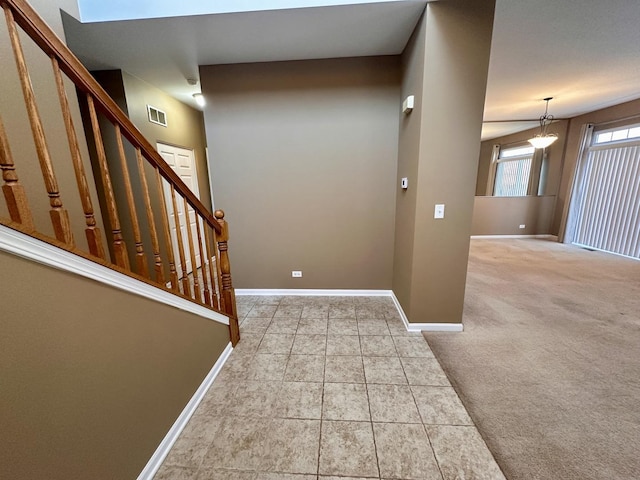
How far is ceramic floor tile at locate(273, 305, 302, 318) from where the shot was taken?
2.76 m

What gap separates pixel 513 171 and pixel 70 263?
28.4ft

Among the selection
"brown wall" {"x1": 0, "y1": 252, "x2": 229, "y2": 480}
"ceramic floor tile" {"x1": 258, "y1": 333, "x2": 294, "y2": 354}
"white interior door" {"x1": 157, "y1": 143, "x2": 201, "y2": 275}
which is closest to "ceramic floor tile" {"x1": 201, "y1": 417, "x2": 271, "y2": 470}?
"brown wall" {"x1": 0, "y1": 252, "x2": 229, "y2": 480}

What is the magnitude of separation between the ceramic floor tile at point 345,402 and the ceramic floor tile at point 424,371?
1.26 ft

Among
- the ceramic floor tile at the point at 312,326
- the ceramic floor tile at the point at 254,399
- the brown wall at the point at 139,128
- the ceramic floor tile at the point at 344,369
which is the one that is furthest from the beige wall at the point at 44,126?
the ceramic floor tile at the point at 344,369

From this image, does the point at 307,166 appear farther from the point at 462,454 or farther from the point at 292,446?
the point at 462,454

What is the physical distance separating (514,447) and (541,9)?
3.17m

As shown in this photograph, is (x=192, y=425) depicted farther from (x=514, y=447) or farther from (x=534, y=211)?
(x=534, y=211)

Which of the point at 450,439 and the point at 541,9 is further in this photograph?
the point at 541,9

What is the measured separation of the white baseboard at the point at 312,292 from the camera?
10.4ft

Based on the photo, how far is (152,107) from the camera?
3146mm

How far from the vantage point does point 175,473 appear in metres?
1.25

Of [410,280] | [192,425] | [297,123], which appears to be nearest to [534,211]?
[410,280]

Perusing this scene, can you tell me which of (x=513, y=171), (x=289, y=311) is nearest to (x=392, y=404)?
(x=289, y=311)

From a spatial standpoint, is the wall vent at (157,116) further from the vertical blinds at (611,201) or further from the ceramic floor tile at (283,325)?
the vertical blinds at (611,201)
